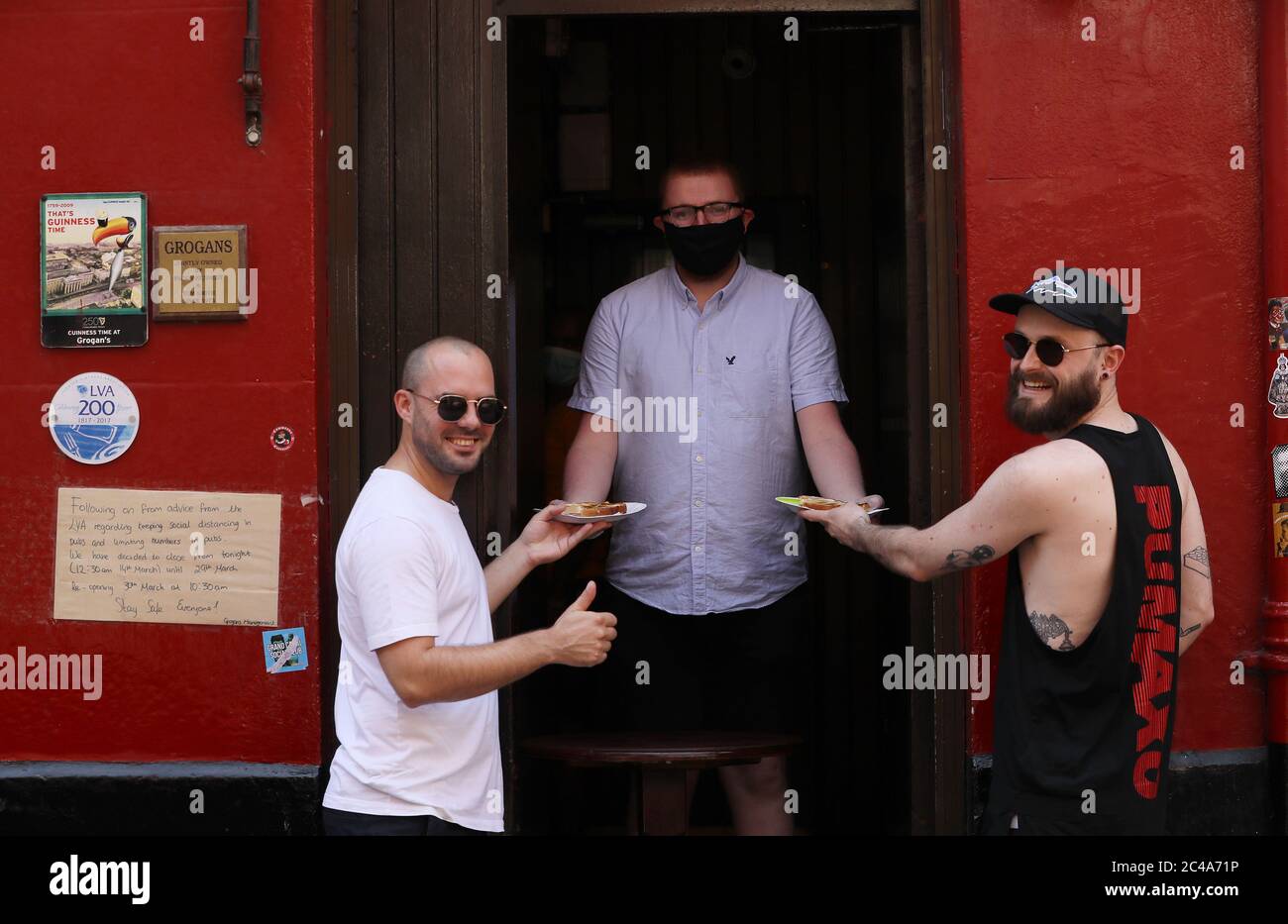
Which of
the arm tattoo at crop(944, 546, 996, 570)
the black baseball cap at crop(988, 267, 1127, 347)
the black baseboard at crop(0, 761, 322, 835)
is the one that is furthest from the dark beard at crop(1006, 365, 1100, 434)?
the black baseboard at crop(0, 761, 322, 835)

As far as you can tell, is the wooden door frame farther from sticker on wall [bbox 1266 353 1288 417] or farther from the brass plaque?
sticker on wall [bbox 1266 353 1288 417]

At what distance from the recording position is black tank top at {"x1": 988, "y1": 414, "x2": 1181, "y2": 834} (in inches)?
126

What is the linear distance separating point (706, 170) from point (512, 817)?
2227 mm

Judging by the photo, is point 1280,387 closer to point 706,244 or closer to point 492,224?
point 706,244

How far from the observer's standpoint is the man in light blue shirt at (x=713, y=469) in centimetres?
448

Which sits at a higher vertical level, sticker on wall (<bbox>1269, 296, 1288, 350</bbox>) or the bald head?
sticker on wall (<bbox>1269, 296, 1288, 350</bbox>)

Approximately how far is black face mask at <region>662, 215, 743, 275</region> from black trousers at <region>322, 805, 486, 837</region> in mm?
2133

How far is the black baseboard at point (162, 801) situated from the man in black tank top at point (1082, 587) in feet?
6.70

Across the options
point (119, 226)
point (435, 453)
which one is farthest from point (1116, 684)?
point (119, 226)

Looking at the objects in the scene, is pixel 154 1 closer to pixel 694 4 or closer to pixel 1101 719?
pixel 694 4

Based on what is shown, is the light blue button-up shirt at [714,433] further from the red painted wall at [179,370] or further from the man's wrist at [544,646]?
the man's wrist at [544,646]

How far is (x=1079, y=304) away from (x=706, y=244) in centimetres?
146

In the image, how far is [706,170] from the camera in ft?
14.6

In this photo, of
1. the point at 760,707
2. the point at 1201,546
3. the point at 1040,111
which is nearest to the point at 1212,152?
the point at 1040,111
